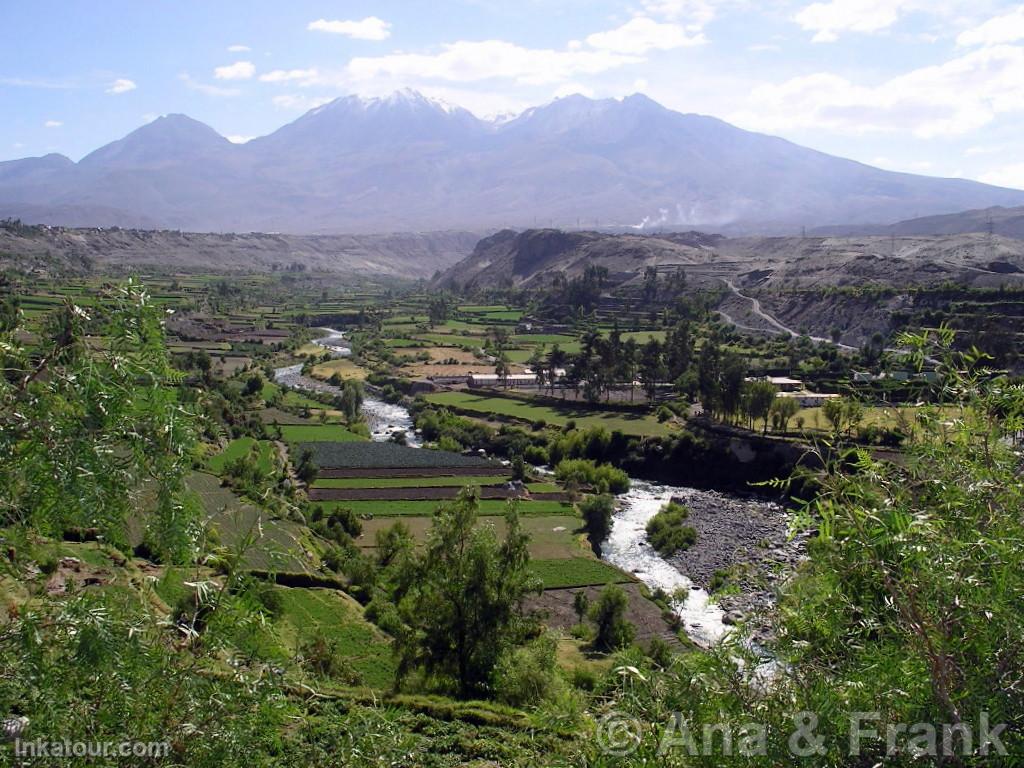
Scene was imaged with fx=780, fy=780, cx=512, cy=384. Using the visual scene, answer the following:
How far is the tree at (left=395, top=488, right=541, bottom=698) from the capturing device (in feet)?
51.0

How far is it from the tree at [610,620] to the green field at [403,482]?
46.7 feet

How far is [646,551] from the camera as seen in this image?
31.1 metres

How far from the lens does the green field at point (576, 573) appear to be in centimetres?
2639

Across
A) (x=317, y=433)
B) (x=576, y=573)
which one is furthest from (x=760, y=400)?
(x=317, y=433)

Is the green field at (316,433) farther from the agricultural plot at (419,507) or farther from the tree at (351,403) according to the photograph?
the agricultural plot at (419,507)

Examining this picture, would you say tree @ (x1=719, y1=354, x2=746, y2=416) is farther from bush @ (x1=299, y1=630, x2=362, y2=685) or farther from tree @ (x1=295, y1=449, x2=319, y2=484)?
bush @ (x1=299, y1=630, x2=362, y2=685)

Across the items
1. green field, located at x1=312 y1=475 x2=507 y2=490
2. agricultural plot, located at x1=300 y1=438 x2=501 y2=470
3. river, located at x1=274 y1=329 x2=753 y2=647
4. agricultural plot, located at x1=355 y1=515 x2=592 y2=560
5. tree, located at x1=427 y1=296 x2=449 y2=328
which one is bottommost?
river, located at x1=274 y1=329 x2=753 y2=647

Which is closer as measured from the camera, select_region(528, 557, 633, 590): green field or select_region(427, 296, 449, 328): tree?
select_region(528, 557, 633, 590): green field

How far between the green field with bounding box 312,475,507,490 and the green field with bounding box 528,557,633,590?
875cm

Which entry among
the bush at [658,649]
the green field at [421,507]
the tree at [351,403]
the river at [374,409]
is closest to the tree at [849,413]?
the bush at [658,649]

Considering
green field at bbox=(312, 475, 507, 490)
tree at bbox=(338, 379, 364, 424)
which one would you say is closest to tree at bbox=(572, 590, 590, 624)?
green field at bbox=(312, 475, 507, 490)

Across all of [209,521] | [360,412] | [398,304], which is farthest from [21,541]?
[398,304]

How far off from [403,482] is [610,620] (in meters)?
17.1

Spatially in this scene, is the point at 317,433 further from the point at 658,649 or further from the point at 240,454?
the point at 658,649
